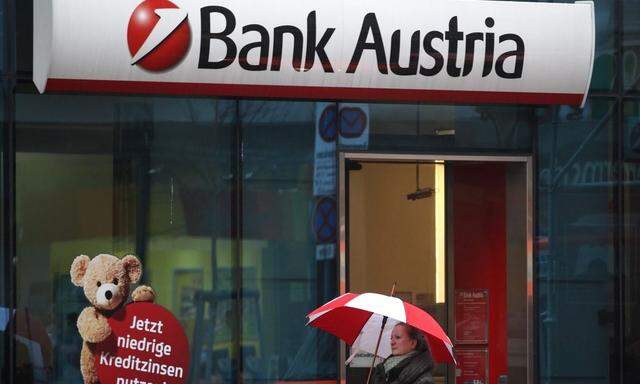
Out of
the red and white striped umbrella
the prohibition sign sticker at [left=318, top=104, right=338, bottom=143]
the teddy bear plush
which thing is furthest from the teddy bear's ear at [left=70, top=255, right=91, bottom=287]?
the red and white striped umbrella

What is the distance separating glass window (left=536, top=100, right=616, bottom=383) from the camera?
41.5 feet

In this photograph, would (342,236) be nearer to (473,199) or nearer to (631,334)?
(473,199)

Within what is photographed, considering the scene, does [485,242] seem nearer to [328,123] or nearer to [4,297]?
[328,123]

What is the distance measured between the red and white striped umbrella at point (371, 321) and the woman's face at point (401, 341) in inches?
1.7

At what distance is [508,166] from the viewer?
12.9 meters

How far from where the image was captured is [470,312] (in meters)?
13.5

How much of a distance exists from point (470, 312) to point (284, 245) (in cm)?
256

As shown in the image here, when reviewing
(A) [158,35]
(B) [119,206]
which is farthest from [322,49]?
(B) [119,206]

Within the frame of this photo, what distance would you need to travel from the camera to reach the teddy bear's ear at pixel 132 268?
37.0ft

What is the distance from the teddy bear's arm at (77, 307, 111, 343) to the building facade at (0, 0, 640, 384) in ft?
1.79

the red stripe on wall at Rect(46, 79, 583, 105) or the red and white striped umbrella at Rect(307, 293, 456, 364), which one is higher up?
the red stripe on wall at Rect(46, 79, 583, 105)

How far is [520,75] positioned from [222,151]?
9.53 feet

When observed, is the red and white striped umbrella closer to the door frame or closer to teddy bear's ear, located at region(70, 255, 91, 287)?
the door frame

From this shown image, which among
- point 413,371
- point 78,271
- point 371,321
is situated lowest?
point 413,371
